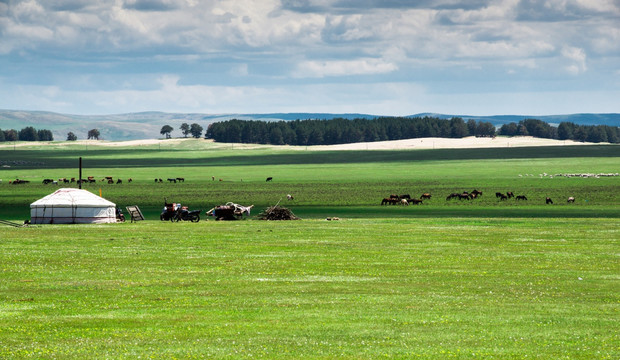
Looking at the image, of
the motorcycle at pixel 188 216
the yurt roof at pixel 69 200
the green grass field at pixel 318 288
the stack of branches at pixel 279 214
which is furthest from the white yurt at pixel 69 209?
the stack of branches at pixel 279 214

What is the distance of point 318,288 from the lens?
30.9 meters

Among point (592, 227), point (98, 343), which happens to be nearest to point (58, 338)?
point (98, 343)

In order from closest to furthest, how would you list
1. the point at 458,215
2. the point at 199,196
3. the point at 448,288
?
1. the point at 448,288
2. the point at 458,215
3. the point at 199,196

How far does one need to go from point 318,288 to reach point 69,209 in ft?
124

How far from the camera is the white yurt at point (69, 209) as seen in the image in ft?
210

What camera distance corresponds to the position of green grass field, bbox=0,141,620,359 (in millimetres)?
21500

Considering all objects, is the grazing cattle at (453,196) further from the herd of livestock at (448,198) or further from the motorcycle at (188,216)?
the motorcycle at (188,216)

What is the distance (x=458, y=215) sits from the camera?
246 ft

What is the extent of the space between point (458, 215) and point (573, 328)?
169 ft

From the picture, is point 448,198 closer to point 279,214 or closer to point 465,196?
point 465,196

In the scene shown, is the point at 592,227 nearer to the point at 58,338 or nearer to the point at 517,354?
the point at 517,354

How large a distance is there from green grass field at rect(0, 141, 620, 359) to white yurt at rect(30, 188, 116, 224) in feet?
13.0

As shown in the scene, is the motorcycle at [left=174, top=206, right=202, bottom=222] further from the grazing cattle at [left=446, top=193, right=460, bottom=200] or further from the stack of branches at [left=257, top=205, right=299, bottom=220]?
the grazing cattle at [left=446, top=193, right=460, bottom=200]

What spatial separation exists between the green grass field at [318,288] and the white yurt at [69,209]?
13.0 feet
